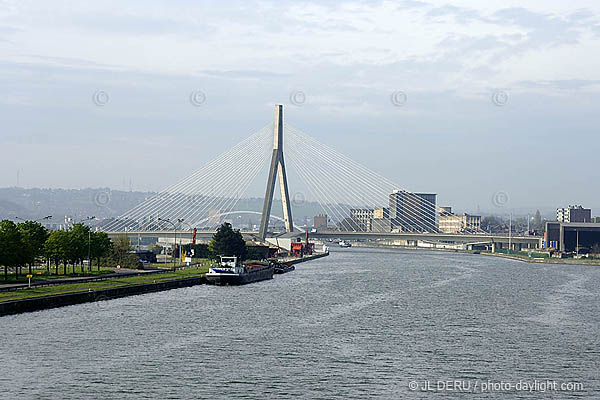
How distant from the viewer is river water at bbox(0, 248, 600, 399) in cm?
3031

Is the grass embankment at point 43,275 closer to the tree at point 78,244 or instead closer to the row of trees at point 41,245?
the row of trees at point 41,245

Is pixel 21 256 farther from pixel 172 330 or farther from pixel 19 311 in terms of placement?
pixel 172 330

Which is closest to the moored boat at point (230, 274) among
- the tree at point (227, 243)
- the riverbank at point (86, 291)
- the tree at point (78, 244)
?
the riverbank at point (86, 291)

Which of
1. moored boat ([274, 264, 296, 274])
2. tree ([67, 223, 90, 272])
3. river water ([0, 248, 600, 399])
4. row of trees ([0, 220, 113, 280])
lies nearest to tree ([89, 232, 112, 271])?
row of trees ([0, 220, 113, 280])

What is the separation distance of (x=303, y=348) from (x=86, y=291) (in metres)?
21.2

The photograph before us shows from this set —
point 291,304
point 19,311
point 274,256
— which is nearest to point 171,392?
point 19,311

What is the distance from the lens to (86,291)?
5475 centimetres

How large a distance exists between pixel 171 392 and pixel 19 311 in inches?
771

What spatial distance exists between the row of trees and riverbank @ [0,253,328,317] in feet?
14.6

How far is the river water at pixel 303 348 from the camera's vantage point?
3031 centimetres

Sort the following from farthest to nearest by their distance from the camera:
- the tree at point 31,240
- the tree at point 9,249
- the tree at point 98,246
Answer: the tree at point 98,246
the tree at point 31,240
the tree at point 9,249

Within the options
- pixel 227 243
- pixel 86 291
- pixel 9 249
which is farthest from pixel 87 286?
pixel 227 243

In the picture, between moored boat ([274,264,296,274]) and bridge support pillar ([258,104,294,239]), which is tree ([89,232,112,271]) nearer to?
moored boat ([274,264,296,274])

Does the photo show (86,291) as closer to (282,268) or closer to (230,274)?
(230,274)
